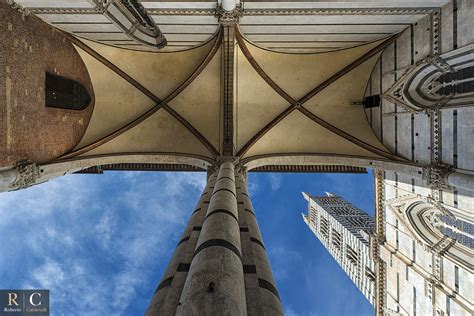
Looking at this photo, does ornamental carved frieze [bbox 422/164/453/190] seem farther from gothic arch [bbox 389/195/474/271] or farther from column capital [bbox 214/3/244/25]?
column capital [bbox 214/3/244/25]

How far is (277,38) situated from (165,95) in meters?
5.59

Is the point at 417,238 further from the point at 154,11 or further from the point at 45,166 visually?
the point at 45,166

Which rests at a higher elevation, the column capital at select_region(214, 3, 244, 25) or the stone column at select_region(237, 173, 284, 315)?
the column capital at select_region(214, 3, 244, 25)

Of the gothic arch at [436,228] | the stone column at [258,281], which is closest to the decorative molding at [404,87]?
the gothic arch at [436,228]

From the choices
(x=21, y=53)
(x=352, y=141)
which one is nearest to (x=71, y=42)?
(x=21, y=53)

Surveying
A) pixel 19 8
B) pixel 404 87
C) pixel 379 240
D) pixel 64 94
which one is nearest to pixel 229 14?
pixel 19 8

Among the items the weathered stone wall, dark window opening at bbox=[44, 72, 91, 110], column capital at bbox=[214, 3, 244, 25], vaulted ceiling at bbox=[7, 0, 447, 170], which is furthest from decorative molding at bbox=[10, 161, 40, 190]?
column capital at bbox=[214, 3, 244, 25]

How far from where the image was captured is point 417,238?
11305mm

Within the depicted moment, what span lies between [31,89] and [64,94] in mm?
1733

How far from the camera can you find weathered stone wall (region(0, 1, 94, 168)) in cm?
841

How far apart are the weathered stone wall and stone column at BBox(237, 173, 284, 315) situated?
25.3ft

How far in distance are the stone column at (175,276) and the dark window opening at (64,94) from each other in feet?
25.2

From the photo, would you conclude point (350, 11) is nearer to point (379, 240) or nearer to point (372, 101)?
point (372, 101)

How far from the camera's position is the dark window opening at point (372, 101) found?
12375 millimetres
